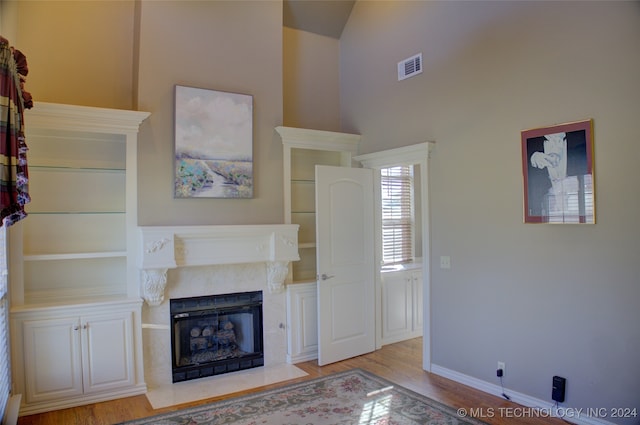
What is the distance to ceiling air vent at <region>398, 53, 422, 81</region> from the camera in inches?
170

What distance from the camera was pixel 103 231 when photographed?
13.1 ft

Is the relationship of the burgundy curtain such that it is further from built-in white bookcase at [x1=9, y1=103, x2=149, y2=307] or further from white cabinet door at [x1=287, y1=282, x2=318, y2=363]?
white cabinet door at [x1=287, y1=282, x2=318, y2=363]

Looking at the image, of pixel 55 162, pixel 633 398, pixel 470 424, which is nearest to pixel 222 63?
pixel 55 162

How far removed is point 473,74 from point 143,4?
3.05 m

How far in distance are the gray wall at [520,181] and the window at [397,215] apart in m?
1.16

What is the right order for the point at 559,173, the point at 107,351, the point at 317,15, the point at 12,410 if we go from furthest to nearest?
1. the point at 317,15
2. the point at 107,351
3. the point at 559,173
4. the point at 12,410

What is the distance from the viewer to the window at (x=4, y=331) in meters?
2.81

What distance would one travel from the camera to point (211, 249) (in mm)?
4043

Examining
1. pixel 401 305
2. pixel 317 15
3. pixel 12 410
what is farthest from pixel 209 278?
pixel 317 15

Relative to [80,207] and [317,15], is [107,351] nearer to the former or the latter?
[80,207]

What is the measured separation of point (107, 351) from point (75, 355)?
233mm

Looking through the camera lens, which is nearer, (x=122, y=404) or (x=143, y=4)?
(x=122, y=404)

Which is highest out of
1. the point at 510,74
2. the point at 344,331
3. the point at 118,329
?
the point at 510,74

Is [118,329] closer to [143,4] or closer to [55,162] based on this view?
[55,162]
